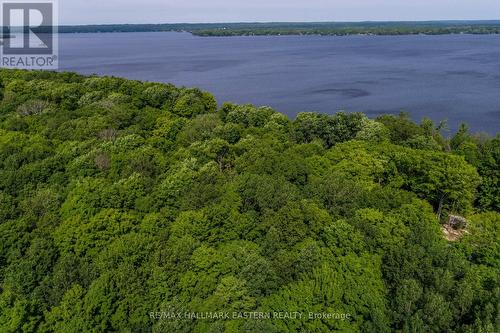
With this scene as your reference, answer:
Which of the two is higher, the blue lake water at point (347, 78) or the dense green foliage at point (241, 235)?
the blue lake water at point (347, 78)

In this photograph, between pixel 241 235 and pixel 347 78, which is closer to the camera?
pixel 241 235

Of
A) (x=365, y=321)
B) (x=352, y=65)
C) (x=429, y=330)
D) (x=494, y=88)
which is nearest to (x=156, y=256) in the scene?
(x=365, y=321)

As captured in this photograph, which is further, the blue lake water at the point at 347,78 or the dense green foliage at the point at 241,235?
the blue lake water at the point at 347,78

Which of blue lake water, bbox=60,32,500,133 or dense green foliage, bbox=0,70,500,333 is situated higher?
blue lake water, bbox=60,32,500,133

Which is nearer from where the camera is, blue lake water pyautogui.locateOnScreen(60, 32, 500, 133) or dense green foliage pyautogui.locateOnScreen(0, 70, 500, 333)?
dense green foliage pyautogui.locateOnScreen(0, 70, 500, 333)
